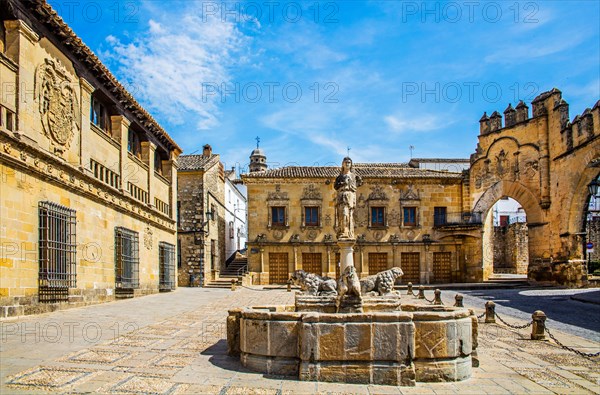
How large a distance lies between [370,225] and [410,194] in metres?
3.31

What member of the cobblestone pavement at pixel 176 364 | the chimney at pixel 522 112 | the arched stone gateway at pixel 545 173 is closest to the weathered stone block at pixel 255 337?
the cobblestone pavement at pixel 176 364

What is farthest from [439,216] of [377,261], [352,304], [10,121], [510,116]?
[10,121]

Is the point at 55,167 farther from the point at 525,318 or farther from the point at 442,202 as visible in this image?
the point at 442,202

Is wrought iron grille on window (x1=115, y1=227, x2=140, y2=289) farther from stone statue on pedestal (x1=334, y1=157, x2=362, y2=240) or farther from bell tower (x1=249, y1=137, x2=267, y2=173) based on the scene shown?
bell tower (x1=249, y1=137, x2=267, y2=173)

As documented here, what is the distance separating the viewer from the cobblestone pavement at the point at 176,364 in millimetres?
6023

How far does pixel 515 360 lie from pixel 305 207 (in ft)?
83.5

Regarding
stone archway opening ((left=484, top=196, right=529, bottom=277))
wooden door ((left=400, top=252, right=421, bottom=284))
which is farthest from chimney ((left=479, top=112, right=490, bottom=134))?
stone archway opening ((left=484, top=196, right=529, bottom=277))

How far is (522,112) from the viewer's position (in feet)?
96.4

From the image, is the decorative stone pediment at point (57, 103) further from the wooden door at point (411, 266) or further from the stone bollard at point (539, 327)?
the wooden door at point (411, 266)

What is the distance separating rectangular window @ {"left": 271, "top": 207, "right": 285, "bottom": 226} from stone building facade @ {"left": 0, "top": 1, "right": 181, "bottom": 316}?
1161 cm

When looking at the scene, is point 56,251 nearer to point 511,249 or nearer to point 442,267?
point 442,267

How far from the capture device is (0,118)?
10977 millimetres

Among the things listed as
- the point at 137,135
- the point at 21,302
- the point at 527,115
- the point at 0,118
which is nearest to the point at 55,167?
the point at 0,118

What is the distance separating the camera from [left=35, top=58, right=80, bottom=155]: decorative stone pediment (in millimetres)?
13023
